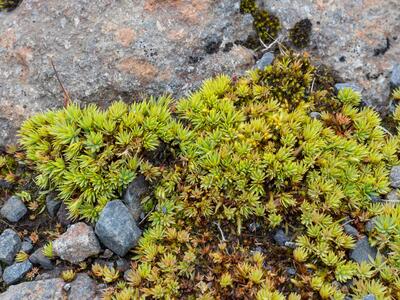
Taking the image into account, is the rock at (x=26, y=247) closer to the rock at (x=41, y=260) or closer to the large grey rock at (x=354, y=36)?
the rock at (x=41, y=260)

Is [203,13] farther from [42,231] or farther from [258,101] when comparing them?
[42,231]

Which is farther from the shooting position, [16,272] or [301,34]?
[301,34]

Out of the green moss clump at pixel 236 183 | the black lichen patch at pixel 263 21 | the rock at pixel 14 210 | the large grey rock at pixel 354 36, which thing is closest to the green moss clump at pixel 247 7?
the black lichen patch at pixel 263 21

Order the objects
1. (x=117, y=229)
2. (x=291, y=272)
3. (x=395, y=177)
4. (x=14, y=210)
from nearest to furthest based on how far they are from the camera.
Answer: (x=291, y=272) → (x=117, y=229) → (x=395, y=177) → (x=14, y=210)

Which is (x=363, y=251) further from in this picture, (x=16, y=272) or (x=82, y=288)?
(x=16, y=272)

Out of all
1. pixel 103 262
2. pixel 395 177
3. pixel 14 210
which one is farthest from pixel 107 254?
pixel 395 177

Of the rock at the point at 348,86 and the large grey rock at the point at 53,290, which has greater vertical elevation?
the rock at the point at 348,86
